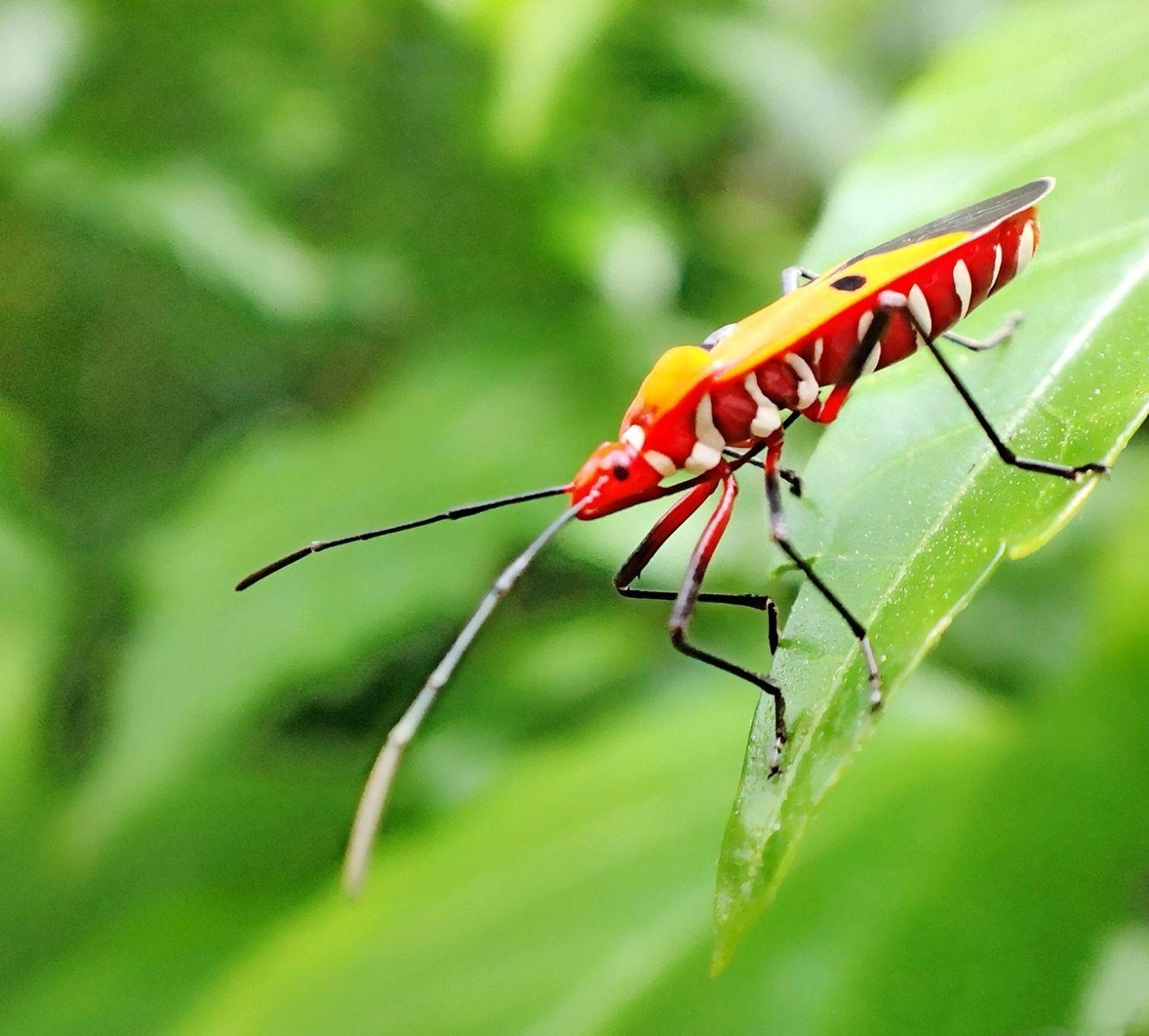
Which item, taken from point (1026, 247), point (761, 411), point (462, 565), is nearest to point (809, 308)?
point (761, 411)

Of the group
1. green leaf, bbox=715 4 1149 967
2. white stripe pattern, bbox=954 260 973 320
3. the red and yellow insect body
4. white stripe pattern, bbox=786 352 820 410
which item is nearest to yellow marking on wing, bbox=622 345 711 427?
the red and yellow insect body

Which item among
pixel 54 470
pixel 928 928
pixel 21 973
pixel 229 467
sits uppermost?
pixel 928 928

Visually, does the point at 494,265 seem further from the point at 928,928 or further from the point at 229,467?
the point at 928,928

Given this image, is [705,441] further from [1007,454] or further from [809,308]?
[1007,454]

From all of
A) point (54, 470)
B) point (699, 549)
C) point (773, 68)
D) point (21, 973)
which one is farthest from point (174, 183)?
point (699, 549)

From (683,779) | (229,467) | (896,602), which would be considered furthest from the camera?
(229,467)
